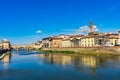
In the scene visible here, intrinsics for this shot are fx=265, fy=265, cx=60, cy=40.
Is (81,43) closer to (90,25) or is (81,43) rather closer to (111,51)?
(90,25)

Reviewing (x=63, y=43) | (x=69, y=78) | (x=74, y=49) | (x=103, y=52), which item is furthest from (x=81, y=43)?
(x=69, y=78)

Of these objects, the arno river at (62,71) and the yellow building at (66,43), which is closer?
the arno river at (62,71)

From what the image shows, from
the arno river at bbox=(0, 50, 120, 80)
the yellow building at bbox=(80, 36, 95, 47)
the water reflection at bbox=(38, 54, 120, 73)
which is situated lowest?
the arno river at bbox=(0, 50, 120, 80)

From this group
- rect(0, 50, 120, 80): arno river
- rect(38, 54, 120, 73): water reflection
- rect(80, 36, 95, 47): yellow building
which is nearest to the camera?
rect(0, 50, 120, 80): arno river

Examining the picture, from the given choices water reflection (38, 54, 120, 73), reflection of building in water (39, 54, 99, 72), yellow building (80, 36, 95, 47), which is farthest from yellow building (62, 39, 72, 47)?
water reflection (38, 54, 120, 73)

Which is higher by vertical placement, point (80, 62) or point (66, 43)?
point (66, 43)

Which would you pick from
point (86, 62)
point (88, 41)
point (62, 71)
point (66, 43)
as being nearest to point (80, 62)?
point (86, 62)

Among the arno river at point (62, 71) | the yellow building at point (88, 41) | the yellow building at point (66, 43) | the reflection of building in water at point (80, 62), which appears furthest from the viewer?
the yellow building at point (66, 43)

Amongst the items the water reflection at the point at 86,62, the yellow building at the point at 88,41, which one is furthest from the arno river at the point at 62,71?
the yellow building at the point at 88,41

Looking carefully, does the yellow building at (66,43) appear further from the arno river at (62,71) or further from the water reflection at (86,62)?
the arno river at (62,71)

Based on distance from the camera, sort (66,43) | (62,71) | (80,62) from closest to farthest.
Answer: (62,71) → (80,62) → (66,43)

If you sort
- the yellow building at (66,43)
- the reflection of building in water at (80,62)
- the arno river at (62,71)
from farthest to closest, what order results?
1. the yellow building at (66,43)
2. the reflection of building in water at (80,62)
3. the arno river at (62,71)

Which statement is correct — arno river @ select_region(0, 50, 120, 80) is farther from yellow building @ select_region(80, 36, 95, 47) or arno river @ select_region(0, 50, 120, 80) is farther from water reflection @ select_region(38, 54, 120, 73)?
yellow building @ select_region(80, 36, 95, 47)

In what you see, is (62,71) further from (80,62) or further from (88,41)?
(88,41)
